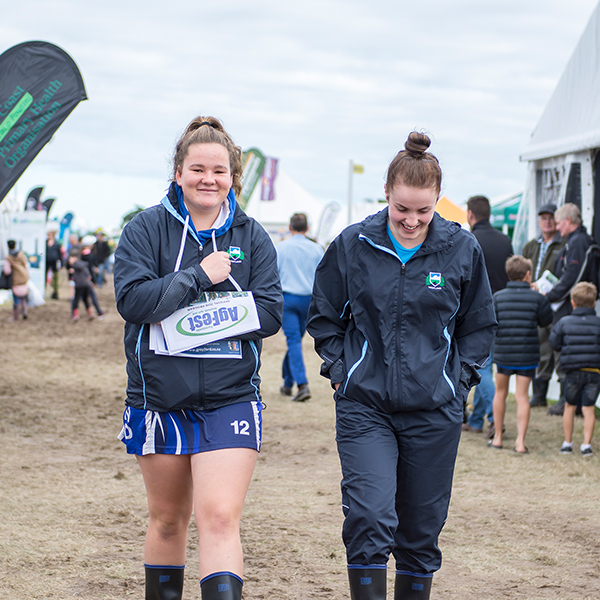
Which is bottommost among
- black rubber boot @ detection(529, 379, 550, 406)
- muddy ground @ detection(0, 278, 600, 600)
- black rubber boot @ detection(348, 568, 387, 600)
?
muddy ground @ detection(0, 278, 600, 600)

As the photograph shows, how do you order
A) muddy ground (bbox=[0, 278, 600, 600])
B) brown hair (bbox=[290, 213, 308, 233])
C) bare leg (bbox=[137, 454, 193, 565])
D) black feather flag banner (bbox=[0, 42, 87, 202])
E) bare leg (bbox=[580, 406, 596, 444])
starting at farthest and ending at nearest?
brown hair (bbox=[290, 213, 308, 233])
black feather flag banner (bbox=[0, 42, 87, 202])
bare leg (bbox=[580, 406, 596, 444])
muddy ground (bbox=[0, 278, 600, 600])
bare leg (bbox=[137, 454, 193, 565])

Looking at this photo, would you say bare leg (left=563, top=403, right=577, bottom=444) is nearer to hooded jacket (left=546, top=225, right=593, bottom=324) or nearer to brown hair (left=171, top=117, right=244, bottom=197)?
hooded jacket (left=546, top=225, right=593, bottom=324)

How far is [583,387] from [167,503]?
16.0 ft

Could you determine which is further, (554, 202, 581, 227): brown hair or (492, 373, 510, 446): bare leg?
(554, 202, 581, 227): brown hair

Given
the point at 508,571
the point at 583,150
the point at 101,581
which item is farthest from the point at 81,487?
the point at 583,150

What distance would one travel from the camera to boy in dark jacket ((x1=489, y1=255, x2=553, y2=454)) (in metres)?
6.70

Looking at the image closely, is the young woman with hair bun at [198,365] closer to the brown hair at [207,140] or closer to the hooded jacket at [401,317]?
the brown hair at [207,140]

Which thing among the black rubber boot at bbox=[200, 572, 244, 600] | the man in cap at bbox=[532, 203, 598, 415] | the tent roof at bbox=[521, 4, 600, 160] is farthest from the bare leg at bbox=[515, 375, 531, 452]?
the black rubber boot at bbox=[200, 572, 244, 600]

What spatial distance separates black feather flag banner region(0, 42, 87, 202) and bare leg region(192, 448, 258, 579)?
5307 millimetres

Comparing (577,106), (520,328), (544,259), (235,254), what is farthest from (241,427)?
(577,106)

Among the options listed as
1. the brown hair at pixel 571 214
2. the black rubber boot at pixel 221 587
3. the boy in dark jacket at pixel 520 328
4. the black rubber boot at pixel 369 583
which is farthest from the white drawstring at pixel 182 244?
the brown hair at pixel 571 214

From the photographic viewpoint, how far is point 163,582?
2.91m

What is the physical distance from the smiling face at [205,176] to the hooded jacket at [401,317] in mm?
520

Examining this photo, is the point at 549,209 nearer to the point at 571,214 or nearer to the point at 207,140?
the point at 571,214
